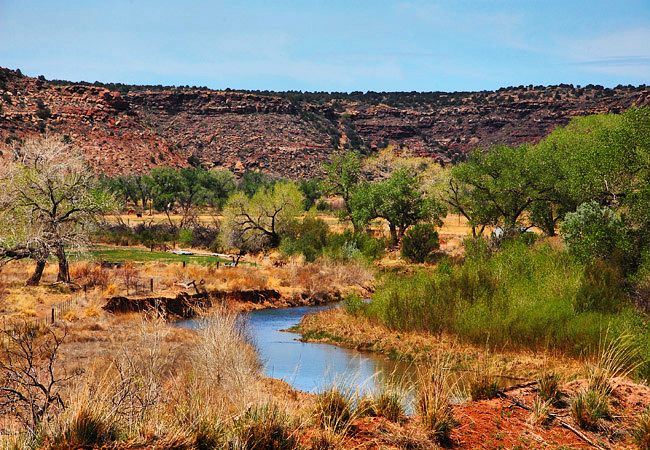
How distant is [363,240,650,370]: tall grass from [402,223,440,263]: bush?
1781cm

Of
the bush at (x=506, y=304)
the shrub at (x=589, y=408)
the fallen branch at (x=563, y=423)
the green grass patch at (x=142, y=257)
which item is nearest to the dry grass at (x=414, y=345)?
the bush at (x=506, y=304)

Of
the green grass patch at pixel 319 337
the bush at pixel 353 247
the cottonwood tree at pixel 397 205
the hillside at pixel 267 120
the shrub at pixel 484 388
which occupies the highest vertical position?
the hillside at pixel 267 120

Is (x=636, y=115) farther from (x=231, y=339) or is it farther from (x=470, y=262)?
(x=231, y=339)

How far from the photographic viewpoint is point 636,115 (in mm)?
23297

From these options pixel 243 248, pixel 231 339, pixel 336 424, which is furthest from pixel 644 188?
pixel 243 248

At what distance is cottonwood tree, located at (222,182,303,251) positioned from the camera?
50344 millimetres

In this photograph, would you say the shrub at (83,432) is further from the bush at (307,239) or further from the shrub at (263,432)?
the bush at (307,239)

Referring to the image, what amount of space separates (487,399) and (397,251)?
122ft

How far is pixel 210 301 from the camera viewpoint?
92.1 feet

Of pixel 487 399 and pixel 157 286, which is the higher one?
pixel 487 399

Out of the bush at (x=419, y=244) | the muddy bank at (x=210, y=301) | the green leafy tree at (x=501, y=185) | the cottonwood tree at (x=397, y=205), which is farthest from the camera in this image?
the cottonwood tree at (x=397, y=205)

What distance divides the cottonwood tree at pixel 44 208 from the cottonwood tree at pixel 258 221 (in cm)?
1713

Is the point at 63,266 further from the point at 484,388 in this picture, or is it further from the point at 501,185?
the point at 501,185

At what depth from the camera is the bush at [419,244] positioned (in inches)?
1801
